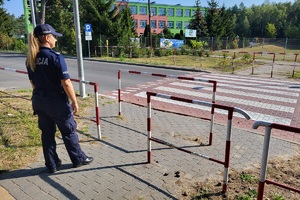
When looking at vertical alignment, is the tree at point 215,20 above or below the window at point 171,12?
below

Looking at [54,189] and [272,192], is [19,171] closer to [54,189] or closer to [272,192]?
[54,189]

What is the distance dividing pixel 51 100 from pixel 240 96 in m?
7.77

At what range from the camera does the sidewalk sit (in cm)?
354

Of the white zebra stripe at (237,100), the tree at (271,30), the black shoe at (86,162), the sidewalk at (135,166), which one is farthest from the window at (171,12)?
the black shoe at (86,162)

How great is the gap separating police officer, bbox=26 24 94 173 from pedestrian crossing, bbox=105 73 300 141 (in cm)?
461

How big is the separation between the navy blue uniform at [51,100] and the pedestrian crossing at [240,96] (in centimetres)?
456

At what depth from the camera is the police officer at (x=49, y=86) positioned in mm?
3447

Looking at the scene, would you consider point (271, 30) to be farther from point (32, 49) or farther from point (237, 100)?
point (32, 49)

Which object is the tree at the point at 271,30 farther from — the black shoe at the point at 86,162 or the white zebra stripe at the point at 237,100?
the black shoe at the point at 86,162

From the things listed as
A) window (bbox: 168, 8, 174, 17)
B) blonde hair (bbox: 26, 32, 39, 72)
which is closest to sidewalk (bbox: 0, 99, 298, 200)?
blonde hair (bbox: 26, 32, 39, 72)

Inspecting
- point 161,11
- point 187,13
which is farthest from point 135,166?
point 187,13

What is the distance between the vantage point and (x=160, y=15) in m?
81.1

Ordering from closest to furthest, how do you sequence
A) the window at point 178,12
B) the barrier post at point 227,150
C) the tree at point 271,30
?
the barrier post at point 227,150, the tree at point 271,30, the window at point 178,12

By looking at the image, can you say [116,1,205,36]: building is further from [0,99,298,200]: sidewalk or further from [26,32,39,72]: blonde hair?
[26,32,39,72]: blonde hair
